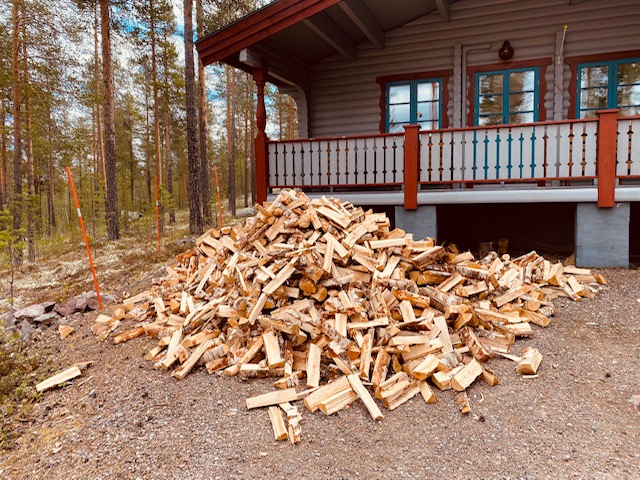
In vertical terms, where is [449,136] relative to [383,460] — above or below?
above

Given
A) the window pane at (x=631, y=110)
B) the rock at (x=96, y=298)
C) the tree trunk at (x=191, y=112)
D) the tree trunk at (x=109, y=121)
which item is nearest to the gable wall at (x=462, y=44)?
the window pane at (x=631, y=110)

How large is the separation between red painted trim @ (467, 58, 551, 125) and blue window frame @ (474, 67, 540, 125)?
0.05 m

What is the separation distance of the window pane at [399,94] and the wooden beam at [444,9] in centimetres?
143

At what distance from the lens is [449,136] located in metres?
6.97

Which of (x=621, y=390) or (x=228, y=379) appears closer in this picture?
(x=621, y=390)

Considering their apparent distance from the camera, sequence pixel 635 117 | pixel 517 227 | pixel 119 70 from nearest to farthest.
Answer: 1. pixel 635 117
2. pixel 517 227
3. pixel 119 70

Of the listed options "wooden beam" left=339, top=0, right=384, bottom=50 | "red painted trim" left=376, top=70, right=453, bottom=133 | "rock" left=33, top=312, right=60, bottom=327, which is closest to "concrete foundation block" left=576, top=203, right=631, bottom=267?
"red painted trim" left=376, top=70, right=453, bottom=133

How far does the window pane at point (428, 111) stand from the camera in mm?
8898

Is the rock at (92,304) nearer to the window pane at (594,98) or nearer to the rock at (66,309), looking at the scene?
the rock at (66,309)

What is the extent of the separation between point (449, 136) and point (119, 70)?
21.0m

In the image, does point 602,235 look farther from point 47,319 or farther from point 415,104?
point 47,319

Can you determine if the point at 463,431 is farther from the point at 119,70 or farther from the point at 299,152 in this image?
the point at 119,70

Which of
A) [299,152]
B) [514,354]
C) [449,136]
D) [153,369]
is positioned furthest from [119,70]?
[514,354]

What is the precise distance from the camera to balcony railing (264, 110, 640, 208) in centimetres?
615
